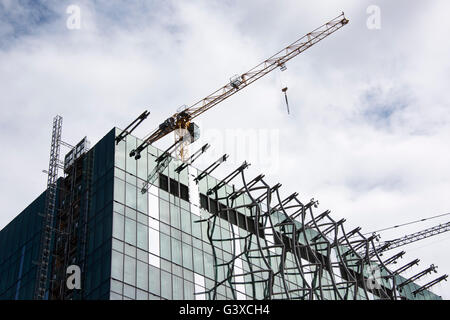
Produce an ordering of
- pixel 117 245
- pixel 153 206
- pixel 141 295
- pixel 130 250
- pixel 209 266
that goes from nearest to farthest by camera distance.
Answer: pixel 141 295 < pixel 117 245 < pixel 130 250 < pixel 153 206 < pixel 209 266

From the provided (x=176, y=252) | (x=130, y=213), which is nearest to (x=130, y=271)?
(x=130, y=213)

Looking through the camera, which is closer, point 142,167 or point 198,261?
point 198,261

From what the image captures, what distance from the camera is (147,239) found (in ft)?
166

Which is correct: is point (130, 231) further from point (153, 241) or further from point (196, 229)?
point (196, 229)

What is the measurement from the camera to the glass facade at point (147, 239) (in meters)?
47.7

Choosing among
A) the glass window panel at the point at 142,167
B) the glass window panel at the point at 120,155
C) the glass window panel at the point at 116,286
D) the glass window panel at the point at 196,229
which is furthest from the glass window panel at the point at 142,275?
the glass window panel at the point at 120,155

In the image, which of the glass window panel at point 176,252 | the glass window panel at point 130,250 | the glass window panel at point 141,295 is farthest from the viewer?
the glass window panel at point 176,252

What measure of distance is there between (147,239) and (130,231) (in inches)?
71.2

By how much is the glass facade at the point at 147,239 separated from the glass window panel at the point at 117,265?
3.1 inches

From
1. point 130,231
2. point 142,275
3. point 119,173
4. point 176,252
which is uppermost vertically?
point 119,173

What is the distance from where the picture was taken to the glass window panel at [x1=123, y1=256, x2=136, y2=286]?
46625 mm

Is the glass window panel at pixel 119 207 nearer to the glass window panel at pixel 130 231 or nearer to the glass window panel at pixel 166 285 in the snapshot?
the glass window panel at pixel 130 231

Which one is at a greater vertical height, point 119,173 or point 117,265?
point 119,173

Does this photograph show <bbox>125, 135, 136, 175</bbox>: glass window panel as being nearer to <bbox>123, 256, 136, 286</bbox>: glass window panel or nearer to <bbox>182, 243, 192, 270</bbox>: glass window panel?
<bbox>182, 243, 192, 270</bbox>: glass window panel
